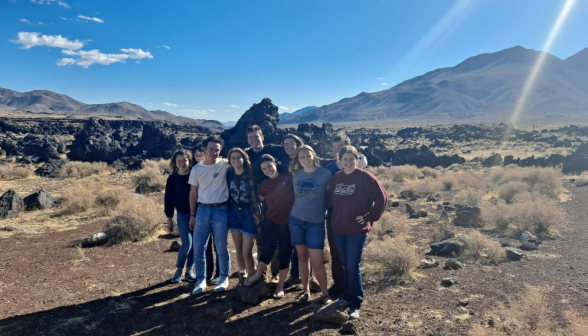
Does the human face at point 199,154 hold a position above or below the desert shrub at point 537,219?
above

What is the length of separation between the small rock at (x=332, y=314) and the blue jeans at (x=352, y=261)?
0.63 ft

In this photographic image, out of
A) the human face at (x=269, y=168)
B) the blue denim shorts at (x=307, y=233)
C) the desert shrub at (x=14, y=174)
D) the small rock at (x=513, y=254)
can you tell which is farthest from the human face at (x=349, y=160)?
the desert shrub at (x=14, y=174)

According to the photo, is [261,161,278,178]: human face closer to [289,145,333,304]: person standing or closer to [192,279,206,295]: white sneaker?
[289,145,333,304]: person standing

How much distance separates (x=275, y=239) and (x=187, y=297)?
1593mm

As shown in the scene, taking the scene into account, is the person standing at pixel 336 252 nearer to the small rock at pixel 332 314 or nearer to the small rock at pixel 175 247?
the small rock at pixel 332 314

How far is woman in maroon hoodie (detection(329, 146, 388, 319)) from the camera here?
3.34 meters

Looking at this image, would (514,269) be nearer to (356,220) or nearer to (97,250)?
(356,220)

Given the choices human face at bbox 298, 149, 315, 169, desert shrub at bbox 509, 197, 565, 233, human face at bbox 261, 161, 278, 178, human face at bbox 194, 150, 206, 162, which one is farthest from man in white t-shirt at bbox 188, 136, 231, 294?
desert shrub at bbox 509, 197, 565, 233

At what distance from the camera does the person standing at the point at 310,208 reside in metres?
3.54

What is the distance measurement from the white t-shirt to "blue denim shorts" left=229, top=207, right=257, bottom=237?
248 mm

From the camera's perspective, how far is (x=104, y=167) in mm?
19500

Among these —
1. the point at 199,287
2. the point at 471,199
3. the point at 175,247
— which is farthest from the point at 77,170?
the point at 471,199

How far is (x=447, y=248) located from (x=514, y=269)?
1.22 metres

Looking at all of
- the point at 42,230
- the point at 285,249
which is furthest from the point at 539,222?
the point at 42,230
